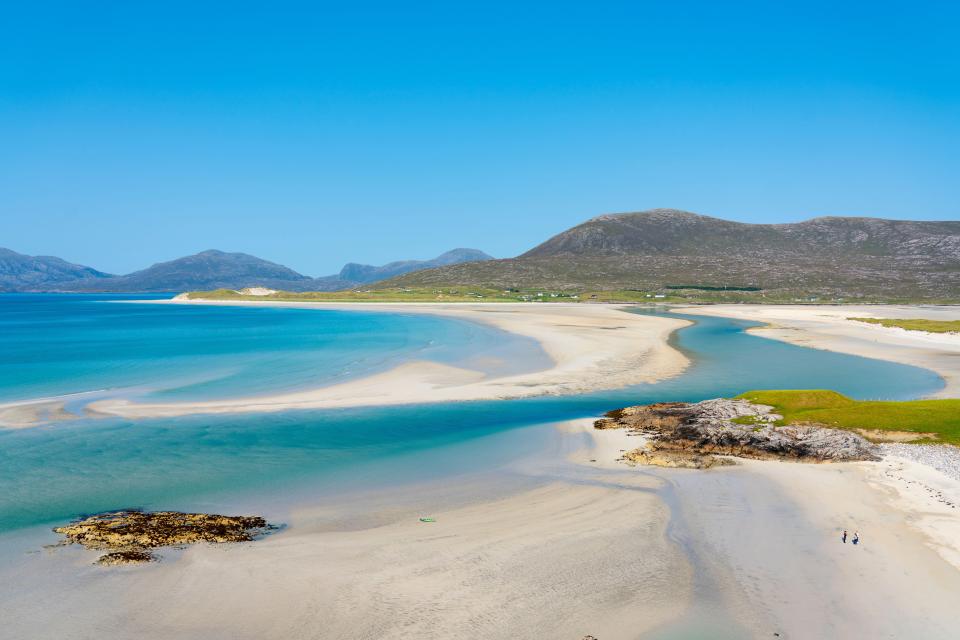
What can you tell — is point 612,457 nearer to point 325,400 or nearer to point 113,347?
point 325,400

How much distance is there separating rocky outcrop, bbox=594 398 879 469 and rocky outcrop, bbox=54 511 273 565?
12095mm

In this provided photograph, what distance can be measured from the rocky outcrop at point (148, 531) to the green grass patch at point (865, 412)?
→ 1848cm

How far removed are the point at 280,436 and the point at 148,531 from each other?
9.89m

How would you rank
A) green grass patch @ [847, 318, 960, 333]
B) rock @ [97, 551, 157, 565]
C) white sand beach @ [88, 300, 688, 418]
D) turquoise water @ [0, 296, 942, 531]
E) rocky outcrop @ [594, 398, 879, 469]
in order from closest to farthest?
1. rock @ [97, 551, 157, 565]
2. turquoise water @ [0, 296, 942, 531]
3. rocky outcrop @ [594, 398, 879, 469]
4. white sand beach @ [88, 300, 688, 418]
5. green grass patch @ [847, 318, 960, 333]

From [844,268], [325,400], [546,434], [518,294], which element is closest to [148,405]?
[325,400]

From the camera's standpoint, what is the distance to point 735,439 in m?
20.6

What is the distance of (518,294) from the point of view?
6590 inches

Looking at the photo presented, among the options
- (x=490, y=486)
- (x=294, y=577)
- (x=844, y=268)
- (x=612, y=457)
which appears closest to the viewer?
(x=294, y=577)

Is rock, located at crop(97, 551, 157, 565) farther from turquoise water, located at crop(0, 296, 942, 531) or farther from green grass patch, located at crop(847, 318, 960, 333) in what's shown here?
green grass patch, located at crop(847, 318, 960, 333)

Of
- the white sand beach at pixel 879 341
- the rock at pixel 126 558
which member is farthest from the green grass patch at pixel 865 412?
the rock at pixel 126 558

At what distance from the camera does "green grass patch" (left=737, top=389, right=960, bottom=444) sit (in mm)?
20969

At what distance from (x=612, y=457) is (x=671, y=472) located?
2197mm

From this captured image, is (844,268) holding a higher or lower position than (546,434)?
higher

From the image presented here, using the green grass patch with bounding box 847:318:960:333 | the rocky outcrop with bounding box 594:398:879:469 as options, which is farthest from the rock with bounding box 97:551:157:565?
the green grass patch with bounding box 847:318:960:333
